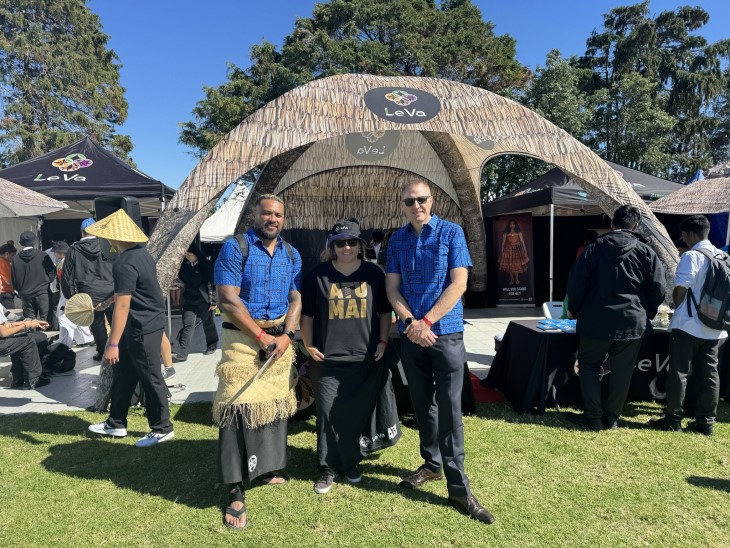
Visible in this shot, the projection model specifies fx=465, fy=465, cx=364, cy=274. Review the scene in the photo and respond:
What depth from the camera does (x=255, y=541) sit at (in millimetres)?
2514

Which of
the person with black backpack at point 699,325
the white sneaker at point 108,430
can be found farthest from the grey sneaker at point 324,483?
the person with black backpack at point 699,325

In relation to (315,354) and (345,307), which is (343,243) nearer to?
(345,307)

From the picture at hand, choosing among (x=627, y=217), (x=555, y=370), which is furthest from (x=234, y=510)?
(x=627, y=217)

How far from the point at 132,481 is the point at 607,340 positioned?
3674 mm

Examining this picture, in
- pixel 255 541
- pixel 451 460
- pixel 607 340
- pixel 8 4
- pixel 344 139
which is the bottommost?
pixel 255 541

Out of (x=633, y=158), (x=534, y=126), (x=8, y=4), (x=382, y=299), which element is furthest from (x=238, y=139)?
(x=8, y=4)

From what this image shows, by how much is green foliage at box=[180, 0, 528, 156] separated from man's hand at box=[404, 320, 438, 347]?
15.9 metres

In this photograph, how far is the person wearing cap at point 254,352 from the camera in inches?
107

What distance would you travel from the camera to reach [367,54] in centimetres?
1717

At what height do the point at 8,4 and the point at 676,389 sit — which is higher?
the point at 8,4

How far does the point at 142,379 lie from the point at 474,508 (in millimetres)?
2631

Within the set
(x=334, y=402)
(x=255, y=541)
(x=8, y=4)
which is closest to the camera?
(x=255, y=541)

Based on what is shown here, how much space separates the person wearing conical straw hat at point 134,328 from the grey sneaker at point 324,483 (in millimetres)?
1548

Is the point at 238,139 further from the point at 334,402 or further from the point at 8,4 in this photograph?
the point at 8,4
